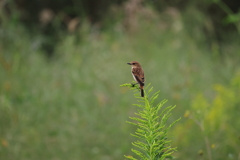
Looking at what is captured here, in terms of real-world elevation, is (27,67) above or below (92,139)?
above

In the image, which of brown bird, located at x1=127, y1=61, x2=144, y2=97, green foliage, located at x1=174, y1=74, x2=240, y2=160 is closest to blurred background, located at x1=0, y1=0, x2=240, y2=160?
green foliage, located at x1=174, y1=74, x2=240, y2=160

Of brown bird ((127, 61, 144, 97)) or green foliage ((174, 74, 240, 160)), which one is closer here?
brown bird ((127, 61, 144, 97))

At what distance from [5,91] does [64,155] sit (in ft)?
4.99

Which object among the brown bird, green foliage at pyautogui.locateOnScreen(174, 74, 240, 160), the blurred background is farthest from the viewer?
the blurred background

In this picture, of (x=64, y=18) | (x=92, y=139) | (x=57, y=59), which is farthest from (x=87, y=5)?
(x=92, y=139)

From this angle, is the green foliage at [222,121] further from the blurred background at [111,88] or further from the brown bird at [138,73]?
the brown bird at [138,73]

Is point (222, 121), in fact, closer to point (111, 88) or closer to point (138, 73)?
point (111, 88)

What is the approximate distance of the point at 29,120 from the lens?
16.5 ft

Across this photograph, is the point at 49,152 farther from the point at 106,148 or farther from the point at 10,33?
the point at 10,33

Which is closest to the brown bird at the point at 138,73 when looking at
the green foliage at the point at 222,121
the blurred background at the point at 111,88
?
the blurred background at the point at 111,88

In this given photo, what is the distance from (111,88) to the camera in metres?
5.86

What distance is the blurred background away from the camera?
4512mm

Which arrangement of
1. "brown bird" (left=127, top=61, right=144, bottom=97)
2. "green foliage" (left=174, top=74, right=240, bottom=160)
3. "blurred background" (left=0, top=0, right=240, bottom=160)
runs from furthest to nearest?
1. "blurred background" (left=0, top=0, right=240, bottom=160)
2. "green foliage" (left=174, top=74, right=240, bottom=160)
3. "brown bird" (left=127, top=61, right=144, bottom=97)

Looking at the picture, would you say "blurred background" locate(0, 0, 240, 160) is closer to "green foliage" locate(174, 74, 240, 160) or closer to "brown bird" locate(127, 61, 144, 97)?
"green foliage" locate(174, 74, 240, 160)
